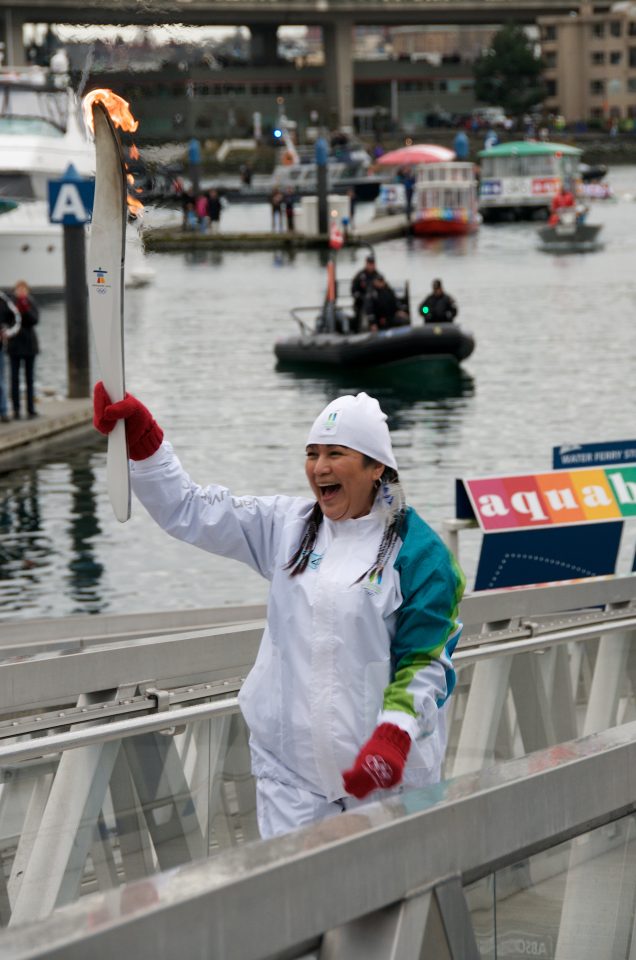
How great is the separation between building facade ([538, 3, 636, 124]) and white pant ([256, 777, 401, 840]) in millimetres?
155662

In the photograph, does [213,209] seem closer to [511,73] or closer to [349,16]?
[349,16]

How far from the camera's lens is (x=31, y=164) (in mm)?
40938

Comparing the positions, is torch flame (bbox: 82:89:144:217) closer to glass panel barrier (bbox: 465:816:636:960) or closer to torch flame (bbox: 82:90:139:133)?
torch flame (bbox: 82:90:139:133)

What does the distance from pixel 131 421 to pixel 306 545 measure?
0.49 m

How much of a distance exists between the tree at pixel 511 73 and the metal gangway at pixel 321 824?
483 ft

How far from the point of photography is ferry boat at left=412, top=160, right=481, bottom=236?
68.8 m

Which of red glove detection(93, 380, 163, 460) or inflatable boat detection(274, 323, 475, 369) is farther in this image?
inflatable boat detection(274, 323, 475, 369)

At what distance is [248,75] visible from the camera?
129125mm

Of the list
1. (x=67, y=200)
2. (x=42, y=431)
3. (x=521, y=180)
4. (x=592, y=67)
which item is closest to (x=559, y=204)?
(x=521, y=180)

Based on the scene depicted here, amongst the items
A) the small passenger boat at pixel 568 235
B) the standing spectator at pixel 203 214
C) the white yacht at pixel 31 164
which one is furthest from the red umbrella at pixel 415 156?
the white yacht at pixel 31 164

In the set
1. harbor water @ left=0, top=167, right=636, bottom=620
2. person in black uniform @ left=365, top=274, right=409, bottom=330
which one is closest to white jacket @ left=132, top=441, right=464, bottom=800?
harbor water @ left=0, top=167, right=636, bottom=620

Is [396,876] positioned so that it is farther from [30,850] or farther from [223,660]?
[223,660]

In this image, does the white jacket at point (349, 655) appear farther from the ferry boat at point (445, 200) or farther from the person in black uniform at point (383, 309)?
the ferry boat at point (445, 200)


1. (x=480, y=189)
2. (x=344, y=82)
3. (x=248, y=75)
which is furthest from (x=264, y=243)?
(x=344, y=82)
